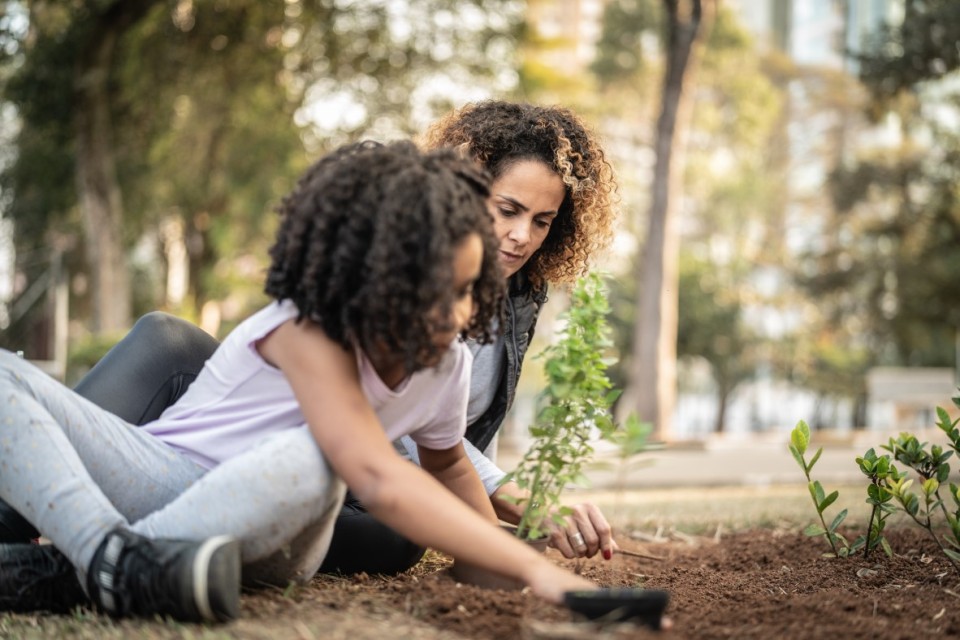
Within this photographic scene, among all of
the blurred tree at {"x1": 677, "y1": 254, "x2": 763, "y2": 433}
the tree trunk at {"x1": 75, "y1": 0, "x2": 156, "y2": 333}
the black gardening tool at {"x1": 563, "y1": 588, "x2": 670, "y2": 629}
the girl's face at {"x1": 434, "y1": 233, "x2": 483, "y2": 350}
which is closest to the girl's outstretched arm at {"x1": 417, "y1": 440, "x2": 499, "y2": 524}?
the girl's face at {"x1": 434, "y1": 233, "x2": 483, "y2": 350}

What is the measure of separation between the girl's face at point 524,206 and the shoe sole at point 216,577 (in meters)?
1.31

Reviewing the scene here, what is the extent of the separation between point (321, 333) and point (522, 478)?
0.65 metres

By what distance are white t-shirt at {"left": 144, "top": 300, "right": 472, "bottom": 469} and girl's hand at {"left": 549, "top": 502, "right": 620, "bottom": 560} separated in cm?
47

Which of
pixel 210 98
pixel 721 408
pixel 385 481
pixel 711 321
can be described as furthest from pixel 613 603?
pixel 721 408

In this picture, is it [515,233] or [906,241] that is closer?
[515,233]

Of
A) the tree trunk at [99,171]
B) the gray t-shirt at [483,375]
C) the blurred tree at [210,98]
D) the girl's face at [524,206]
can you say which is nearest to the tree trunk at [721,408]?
the blurred tree at [210,98]

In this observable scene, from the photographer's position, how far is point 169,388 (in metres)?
2.78

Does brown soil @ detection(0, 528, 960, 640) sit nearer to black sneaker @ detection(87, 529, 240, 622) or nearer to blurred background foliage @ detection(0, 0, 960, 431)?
black sneaker @ detection(87, 529, 240, 622)

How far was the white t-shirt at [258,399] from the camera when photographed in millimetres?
2205

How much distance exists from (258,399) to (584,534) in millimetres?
894

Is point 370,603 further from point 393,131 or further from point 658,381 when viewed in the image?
point 393,131

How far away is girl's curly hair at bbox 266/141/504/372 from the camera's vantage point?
200 centimetres

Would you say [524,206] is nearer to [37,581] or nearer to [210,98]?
[37,581]

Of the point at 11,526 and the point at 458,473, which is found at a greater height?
the point at 458,473
